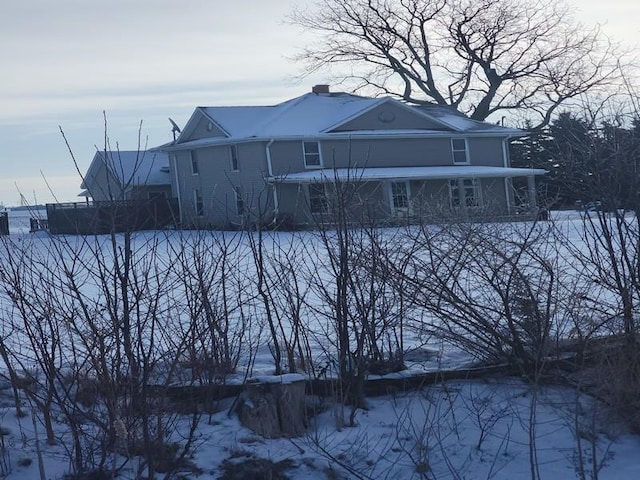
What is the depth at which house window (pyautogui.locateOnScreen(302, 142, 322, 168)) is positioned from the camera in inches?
1373

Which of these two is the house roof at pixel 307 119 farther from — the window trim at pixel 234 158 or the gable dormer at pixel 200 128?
the window trim at pixel 234 158

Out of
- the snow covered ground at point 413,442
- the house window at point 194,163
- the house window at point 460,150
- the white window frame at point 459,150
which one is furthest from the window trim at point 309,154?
the snow covered ground at point 413,442

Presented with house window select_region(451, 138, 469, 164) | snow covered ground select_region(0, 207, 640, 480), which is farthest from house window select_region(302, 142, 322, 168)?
snow covered ground select_region(0, 207, 640, 480)

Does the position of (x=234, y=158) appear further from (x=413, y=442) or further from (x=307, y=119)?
(x=413, y=442)

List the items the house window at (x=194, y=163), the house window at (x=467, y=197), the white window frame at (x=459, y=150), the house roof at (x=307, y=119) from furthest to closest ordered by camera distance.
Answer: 1. the white window frame at (x=459, y=150)
2. the house window at (x=194, y=163)
3. the house roof at (x=307, y=119)
4. the house window at (x=467, y=197)

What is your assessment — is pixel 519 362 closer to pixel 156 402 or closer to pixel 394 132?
pixel 156 402

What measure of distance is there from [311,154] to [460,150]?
660cm

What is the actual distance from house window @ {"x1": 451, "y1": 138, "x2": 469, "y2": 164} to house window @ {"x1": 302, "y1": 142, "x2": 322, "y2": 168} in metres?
6.01

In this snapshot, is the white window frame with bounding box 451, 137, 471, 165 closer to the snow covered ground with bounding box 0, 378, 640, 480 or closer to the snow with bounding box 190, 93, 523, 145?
the snow with bounding box 190, 93, 523, 145

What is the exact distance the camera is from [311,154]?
34.9 metres

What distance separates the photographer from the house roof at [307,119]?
34656 mm

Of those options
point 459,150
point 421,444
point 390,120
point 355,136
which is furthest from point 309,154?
point 421,444

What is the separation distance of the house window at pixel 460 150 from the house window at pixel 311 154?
6006 millimetres

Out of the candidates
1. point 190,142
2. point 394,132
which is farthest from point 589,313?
point 190,142
